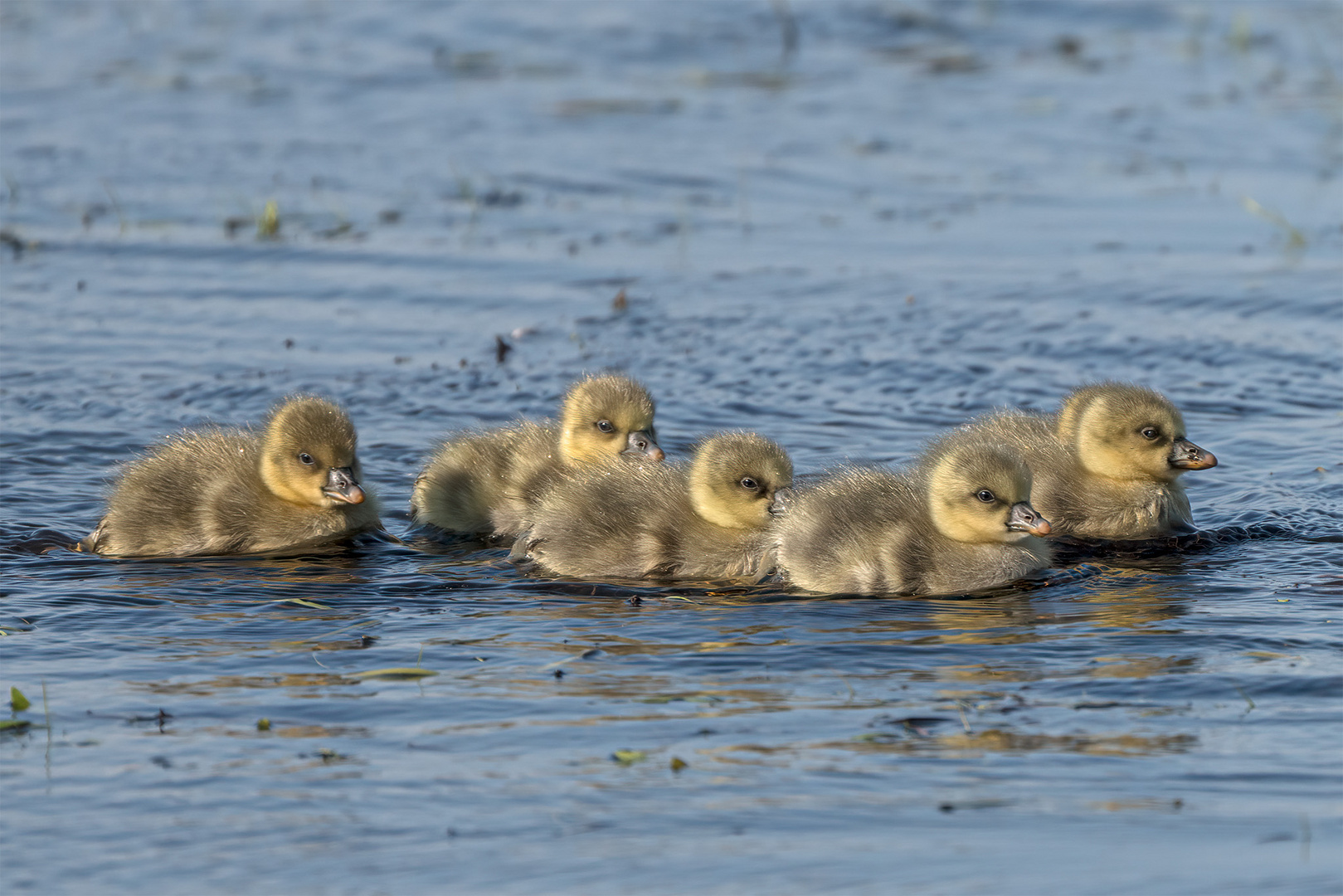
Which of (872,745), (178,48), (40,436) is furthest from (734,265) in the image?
(178,48)

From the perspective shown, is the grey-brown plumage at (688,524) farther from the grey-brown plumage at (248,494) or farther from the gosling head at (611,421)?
the grey-brown plumage at (248,494)

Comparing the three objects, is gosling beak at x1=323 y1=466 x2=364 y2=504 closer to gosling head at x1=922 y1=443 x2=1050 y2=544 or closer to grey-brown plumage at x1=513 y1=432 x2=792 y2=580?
grey-brown plumage at x1=513 y1=432 x2=792 y2=580

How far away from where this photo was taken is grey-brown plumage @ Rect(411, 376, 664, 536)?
9.24 m

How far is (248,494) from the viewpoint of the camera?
8867 mm

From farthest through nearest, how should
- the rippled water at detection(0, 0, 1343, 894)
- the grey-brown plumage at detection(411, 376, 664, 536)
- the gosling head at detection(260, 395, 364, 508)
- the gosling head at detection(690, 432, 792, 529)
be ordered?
the grey-brown plumage at detection(411, 376, 664, 536) < the gosling head at detection(260, 395, 364, 508) < the gosling head at detection(690, 432, 792, 529) < the rippled water at detection(0, 0, 1343, 894)

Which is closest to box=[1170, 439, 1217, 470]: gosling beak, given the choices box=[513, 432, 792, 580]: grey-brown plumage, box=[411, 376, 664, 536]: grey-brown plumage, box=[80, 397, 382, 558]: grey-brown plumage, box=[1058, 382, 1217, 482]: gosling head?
box=[1058, 382, 1217, 482]: gosling head

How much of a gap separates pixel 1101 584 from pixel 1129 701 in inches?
61.5

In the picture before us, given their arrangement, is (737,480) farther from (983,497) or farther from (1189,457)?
(1189,457)

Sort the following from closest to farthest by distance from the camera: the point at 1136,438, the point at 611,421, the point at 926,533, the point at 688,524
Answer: the point at 926,533 → the point at 688,524 → the point at 1136,438 → the point at 611,421

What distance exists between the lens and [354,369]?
12188 mm

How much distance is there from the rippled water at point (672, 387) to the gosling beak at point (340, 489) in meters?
0.32

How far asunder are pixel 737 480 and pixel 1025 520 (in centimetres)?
115

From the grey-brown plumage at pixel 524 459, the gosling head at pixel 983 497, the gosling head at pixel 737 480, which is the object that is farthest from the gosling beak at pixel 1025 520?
the grey-brown plumage at pixel 524 459

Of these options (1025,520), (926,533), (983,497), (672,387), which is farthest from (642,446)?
(672,387)
